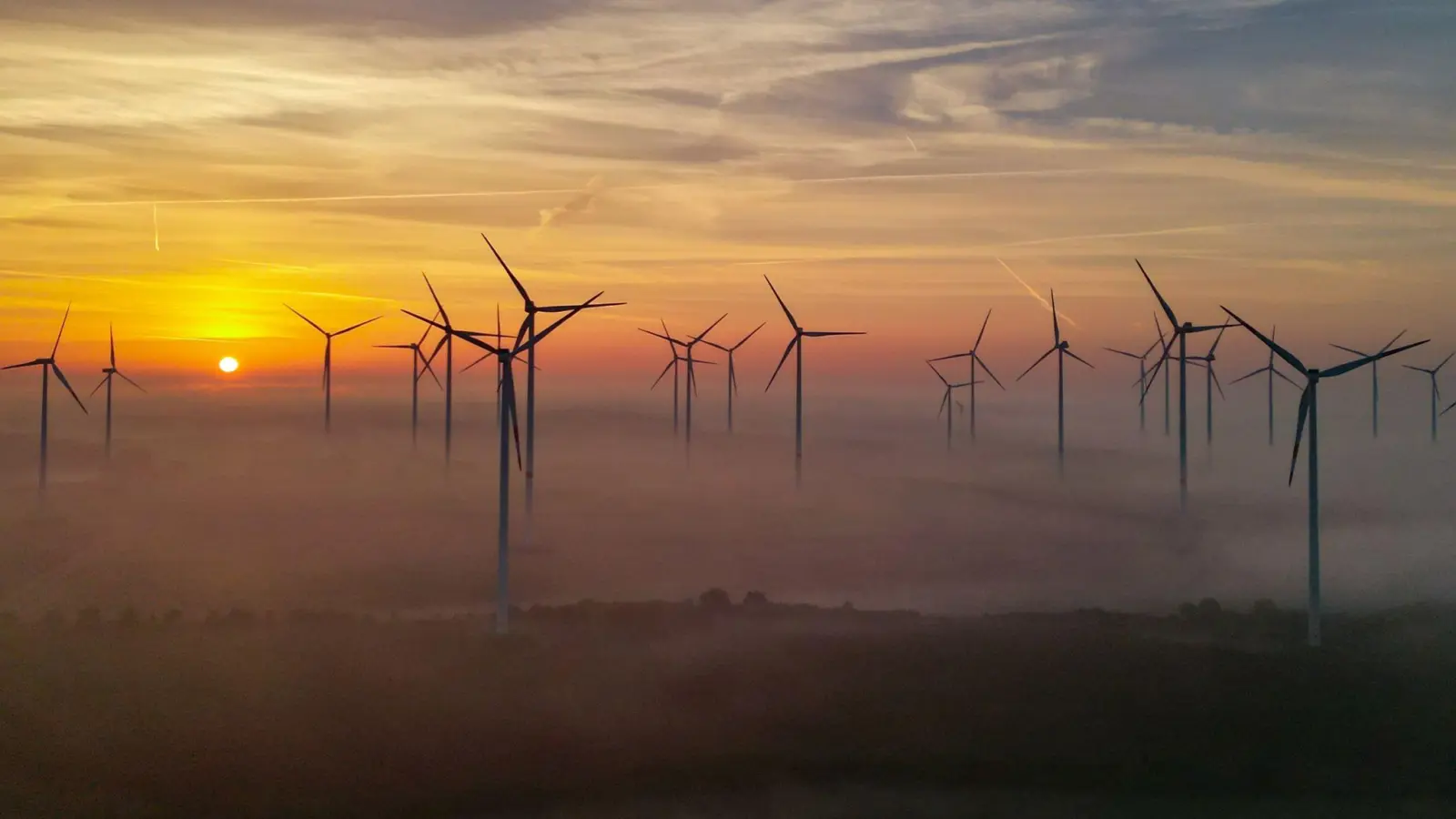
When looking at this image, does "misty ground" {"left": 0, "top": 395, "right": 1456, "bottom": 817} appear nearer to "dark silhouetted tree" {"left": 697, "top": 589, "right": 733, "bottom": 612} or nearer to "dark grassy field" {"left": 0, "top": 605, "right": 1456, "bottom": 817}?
"dark grassy field" {"left": 0, "top": 605, "right": 1456, "bottom": 817}

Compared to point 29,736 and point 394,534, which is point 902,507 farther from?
point 29,736

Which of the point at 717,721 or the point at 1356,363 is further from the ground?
the point at 1356,363

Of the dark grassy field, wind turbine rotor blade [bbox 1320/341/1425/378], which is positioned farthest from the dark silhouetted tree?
wind turbine rotor blade [bbox 1320/341/1425/378]

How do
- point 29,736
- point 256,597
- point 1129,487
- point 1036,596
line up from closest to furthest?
point 29,736, point 256,597, point 1036,596, point 1129,487

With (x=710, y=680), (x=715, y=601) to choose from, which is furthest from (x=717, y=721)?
(x=715, y=601)

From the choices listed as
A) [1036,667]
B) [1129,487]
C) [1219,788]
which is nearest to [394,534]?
[1036,667]

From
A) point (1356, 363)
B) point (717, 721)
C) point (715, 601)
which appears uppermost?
point (1356, 363)

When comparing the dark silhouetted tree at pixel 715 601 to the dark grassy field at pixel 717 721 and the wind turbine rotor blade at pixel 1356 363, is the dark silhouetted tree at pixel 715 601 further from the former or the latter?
the wind turbine rotor blade at pixel 1356 363

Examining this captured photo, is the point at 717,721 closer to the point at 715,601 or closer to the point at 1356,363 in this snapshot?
the point at 715,601
